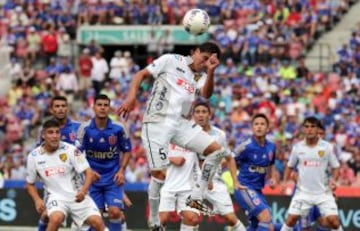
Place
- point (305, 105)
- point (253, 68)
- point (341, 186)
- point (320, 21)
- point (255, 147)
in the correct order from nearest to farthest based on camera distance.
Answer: point (255, 147) < point (341, 186) < point (305, 105) < point (253, 68) < point (320, 21)

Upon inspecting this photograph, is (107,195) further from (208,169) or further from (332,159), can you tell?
(332,159)

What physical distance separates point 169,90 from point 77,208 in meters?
2.49

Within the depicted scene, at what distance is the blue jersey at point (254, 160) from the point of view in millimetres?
19719

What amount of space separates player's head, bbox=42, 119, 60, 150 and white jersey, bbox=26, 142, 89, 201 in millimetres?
149

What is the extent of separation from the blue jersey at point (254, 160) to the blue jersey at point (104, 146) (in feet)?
6.28

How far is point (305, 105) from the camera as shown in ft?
99.6

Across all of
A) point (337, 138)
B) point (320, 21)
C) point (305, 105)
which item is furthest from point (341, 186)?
point (320, 21)

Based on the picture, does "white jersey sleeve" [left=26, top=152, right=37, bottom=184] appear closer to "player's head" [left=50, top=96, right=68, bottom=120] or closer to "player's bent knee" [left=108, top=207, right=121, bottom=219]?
"player's head" [left=50, top=96, right=68, bottom=120]

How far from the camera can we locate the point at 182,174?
19.3m

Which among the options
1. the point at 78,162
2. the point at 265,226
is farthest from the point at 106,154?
the point at 265,226

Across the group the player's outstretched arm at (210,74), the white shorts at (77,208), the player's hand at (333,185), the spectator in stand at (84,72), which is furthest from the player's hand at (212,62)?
the spectator in stand at (84,72)

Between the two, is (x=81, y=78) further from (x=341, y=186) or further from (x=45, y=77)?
(x=341, y=186)

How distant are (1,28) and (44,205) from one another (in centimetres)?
1941

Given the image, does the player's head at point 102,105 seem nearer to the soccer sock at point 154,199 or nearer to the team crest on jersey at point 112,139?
the team crest on jersey at point 112,139
